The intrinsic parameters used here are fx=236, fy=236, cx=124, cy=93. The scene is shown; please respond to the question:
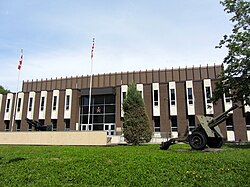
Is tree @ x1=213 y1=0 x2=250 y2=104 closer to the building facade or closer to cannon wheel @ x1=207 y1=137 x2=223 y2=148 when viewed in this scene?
cannon wheel @ x1=207 y1=137 x2=223 y2=148

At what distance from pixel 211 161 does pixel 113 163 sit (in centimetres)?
356

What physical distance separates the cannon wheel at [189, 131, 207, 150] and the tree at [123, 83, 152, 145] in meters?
8.74

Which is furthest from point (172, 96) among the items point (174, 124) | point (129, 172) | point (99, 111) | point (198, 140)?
point (129, 172)

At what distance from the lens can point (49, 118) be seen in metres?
41.9

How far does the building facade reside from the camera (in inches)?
1374

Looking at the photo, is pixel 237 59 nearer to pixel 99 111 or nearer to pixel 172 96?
pixel 172 96

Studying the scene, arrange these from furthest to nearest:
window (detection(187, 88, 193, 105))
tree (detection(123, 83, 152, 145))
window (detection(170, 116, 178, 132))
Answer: window (detection(187, 88, 193, 105)) → window (detection(170, 116, 178, 132)) → tree (detection(123, 83, 152, 145))

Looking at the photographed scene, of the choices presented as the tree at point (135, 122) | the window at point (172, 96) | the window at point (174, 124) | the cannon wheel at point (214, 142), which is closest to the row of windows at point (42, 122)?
the window at point (174, 124)

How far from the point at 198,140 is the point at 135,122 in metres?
9.27

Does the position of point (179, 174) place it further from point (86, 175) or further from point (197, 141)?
point (197, 141)

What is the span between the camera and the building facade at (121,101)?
3491 cm

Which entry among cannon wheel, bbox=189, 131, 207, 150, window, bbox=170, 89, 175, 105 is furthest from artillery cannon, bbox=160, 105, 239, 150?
window, bbox=170, 89, 175, 105

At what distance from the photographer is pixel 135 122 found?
22.2 meters

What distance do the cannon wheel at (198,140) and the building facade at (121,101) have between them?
19220mm
